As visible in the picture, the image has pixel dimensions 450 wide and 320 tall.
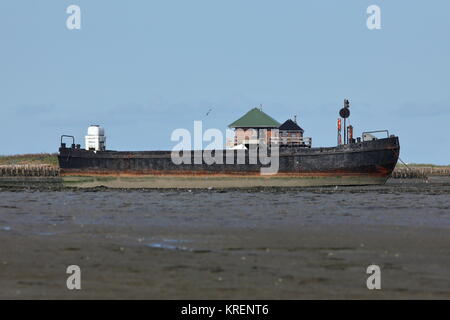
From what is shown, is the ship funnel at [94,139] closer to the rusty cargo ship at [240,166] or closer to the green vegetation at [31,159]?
the rusty cargo ship at [240,166]

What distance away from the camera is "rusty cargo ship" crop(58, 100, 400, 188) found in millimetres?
52438

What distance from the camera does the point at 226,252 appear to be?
16969 mm

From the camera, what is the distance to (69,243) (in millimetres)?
18656

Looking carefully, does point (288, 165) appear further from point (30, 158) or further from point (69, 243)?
point (30, 158)

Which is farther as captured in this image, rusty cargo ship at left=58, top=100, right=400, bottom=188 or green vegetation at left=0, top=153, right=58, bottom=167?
green vegetation at left=0, top=153, right=58, bottom=167

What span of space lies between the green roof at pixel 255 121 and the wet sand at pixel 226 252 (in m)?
66.9

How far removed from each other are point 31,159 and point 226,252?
114419 millimetres

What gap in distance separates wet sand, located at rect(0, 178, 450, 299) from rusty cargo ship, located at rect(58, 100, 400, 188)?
22.2 m

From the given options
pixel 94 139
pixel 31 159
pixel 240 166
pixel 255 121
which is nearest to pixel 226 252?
pixel 240 166

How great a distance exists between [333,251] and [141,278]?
223 inches

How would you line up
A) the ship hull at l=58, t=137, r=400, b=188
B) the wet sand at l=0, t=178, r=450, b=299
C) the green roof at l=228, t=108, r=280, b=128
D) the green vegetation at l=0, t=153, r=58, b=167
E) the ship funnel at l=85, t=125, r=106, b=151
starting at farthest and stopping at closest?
the green vegetation at l=0, t=153, r=58, b=167, the green roof at l=228, t=108, r=280, b=128, the ship funnel at l=85, t=125, r=106, b=151, the ship hull at l=58, t=137, r=400, b=188, the wet sand at l=0, t=178, r=450, b=299

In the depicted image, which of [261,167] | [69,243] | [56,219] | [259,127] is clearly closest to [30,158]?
[259,127]

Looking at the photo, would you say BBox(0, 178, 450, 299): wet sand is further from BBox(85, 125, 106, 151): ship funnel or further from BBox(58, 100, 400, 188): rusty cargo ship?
BBox(85, 125, 106, 151): ship funnel

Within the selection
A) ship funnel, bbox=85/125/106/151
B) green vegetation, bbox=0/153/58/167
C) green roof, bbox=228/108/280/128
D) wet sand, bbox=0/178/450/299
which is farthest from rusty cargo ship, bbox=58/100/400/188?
green vegetation, bbox=0/153/58/167
